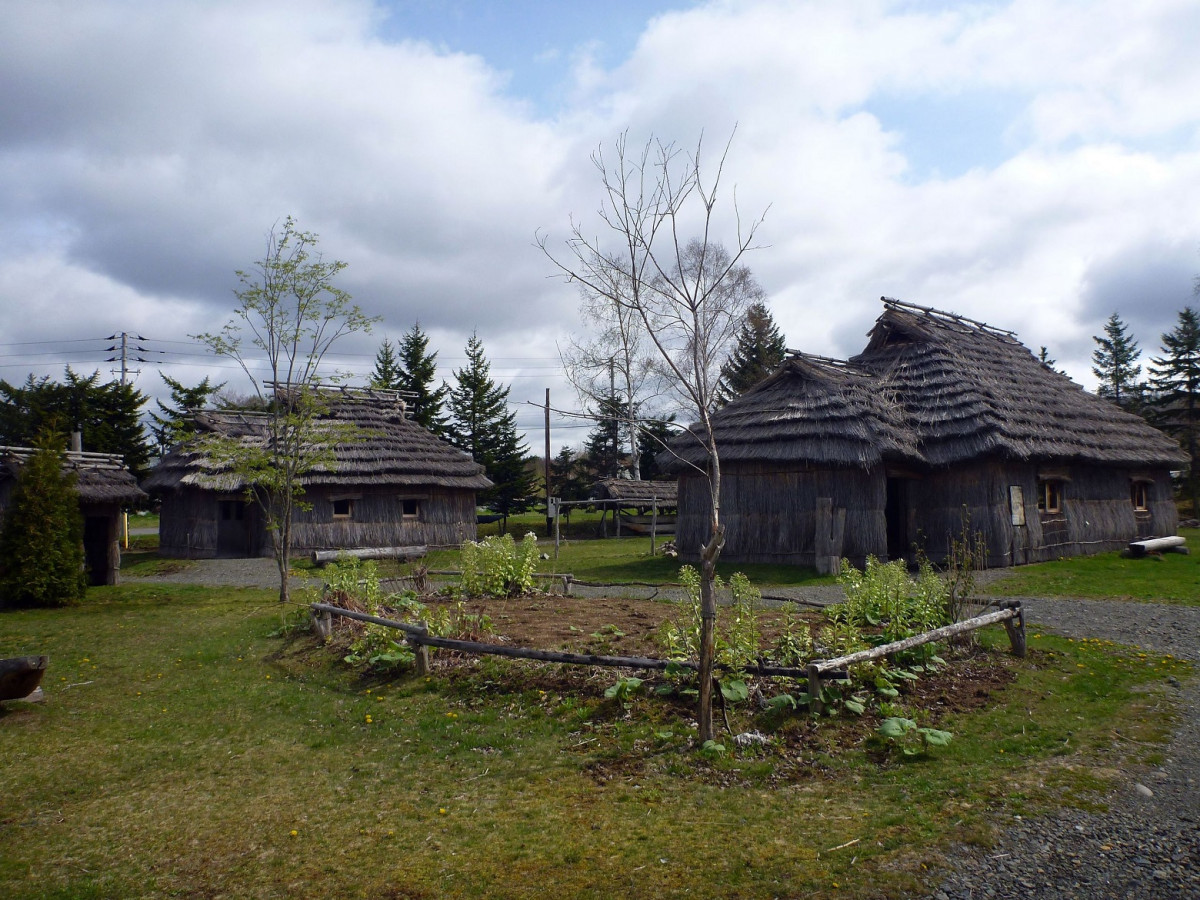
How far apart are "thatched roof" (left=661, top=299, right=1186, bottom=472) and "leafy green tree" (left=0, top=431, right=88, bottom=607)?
38.3 feet

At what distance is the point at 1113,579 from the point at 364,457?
19430 mm

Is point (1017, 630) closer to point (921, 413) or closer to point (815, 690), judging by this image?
point (815, 690)

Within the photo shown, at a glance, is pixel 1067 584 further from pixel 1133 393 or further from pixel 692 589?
pixel 1133 393

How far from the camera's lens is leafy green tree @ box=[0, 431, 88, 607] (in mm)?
13703

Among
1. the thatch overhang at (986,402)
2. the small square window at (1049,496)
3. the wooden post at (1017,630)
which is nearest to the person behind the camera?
the wooden post at (1017,630)

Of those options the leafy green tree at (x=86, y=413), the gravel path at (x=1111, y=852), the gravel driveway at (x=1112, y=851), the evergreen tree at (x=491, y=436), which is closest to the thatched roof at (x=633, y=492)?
the evergreen tree at (x=491, y=436)

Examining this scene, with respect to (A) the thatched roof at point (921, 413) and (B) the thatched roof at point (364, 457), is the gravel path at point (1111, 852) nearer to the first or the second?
(A) the thatched roof at point (921, 413)

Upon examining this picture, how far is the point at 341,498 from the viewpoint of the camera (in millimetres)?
23406

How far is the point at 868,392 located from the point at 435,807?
1618cm

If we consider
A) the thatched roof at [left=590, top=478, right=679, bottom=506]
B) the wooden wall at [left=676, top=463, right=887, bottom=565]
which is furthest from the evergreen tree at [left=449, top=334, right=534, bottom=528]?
the wooden wall at [left=676, top=463, right=887, bottom=565]

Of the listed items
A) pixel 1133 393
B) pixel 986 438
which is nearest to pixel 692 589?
pixel 986 438

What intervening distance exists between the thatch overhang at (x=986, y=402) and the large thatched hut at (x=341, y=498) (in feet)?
44.4

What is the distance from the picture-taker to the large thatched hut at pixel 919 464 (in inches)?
663

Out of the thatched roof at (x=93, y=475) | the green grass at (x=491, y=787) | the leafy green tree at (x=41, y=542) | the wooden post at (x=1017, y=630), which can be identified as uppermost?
the thatched roof at (x=93, y=475)
